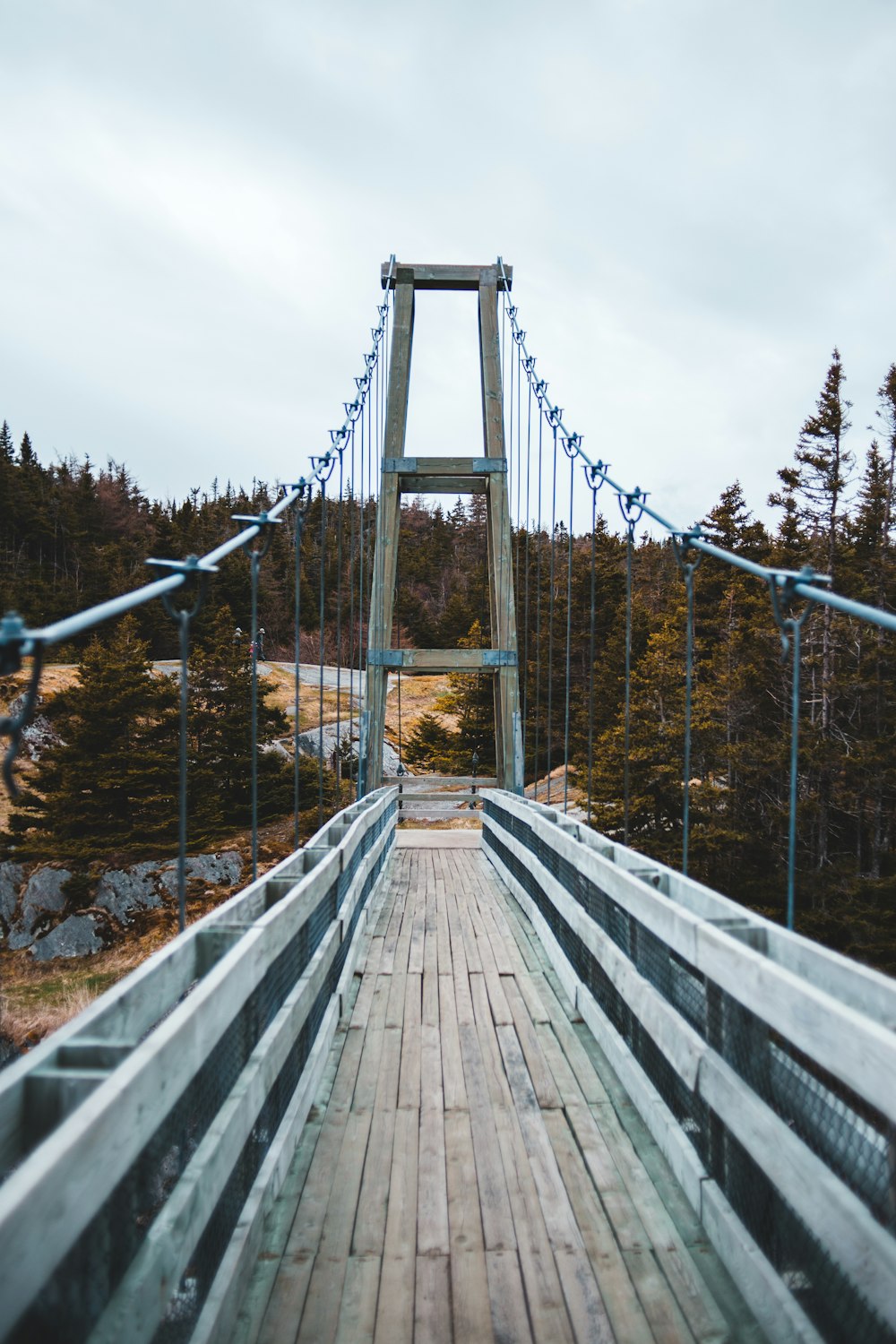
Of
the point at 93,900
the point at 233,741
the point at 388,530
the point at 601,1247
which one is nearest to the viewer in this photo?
the point at 601,1247

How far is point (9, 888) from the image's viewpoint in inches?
773

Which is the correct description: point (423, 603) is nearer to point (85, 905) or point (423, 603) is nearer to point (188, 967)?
point (85, 905)

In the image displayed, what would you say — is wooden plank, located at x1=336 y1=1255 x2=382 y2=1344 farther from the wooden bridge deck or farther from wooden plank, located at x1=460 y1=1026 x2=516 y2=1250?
wooden plank, located at x1=460 y1=1026 x2=516 y2=1250

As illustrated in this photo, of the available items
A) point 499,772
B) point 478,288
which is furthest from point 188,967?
point 478,288

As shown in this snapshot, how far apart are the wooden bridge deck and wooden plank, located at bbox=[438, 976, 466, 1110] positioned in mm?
14

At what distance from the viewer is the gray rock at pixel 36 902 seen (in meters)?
18.2

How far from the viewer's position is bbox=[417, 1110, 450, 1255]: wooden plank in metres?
1.95

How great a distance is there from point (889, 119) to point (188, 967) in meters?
30.6

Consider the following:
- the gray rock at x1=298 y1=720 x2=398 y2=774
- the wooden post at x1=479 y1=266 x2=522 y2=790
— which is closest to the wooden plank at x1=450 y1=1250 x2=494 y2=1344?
the wooden post at x1=479 y1=266 x2=522 y2=790

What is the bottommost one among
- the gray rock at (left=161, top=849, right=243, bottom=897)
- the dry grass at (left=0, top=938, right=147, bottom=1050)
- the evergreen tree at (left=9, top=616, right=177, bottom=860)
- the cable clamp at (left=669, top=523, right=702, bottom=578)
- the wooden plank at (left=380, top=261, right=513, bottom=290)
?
the dry grass at (left=0, top=938, right=147, bottom=1050)

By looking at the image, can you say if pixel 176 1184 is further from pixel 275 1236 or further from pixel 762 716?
pixel 762 716

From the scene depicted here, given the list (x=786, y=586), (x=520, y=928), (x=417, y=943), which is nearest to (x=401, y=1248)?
(x=786, y=586)

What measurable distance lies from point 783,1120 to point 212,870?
19273 mm

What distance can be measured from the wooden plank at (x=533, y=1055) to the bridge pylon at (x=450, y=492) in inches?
177
